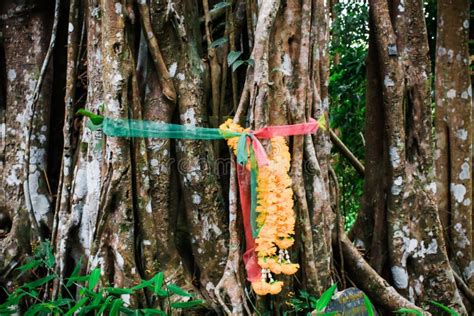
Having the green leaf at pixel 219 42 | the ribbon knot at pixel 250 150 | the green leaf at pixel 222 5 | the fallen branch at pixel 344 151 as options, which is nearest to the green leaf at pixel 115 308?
the ribbon knot at pixel 250 150

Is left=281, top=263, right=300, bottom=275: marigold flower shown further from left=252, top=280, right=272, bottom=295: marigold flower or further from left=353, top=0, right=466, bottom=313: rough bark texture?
left=353, top=0, right=466, bottom=313: rough bark texture

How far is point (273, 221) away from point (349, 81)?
3134mm

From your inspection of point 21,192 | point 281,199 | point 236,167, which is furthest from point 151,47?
point 21,192

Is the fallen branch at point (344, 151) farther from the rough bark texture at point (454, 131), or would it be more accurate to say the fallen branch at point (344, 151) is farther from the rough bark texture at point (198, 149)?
the rough bark texture at point (454, 131)

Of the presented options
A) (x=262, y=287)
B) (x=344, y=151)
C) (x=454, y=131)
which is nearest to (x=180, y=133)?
(x=262, y=287)

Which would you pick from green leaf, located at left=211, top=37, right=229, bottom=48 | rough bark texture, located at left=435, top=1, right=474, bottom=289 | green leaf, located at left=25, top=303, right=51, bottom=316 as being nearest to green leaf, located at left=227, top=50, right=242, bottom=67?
green leaf, located at left=211, top=37, right=229, bottom=48

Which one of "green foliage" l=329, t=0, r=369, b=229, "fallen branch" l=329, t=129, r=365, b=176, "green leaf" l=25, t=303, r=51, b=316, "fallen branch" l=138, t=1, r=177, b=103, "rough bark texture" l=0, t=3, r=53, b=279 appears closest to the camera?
"green leaf" l=25, t=303, r=51, b=316

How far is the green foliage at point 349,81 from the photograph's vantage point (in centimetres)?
534

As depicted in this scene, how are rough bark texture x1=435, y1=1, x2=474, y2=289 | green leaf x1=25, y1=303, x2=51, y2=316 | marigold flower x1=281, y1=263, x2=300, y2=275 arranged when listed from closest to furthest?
green leaf x1=25, y1=303, x2=51, y2=316, marigold flower x1=281, y1=263, x2=300, y2=275, rough bark texture x1=435, y1=1, x2=474, y2=289

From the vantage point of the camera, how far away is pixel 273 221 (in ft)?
8.29

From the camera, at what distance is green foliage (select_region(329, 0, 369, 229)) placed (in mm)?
5336

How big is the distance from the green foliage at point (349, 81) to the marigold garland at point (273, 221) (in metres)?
2.90

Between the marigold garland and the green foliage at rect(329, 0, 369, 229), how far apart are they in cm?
290

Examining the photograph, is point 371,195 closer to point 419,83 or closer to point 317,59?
point 419,83
